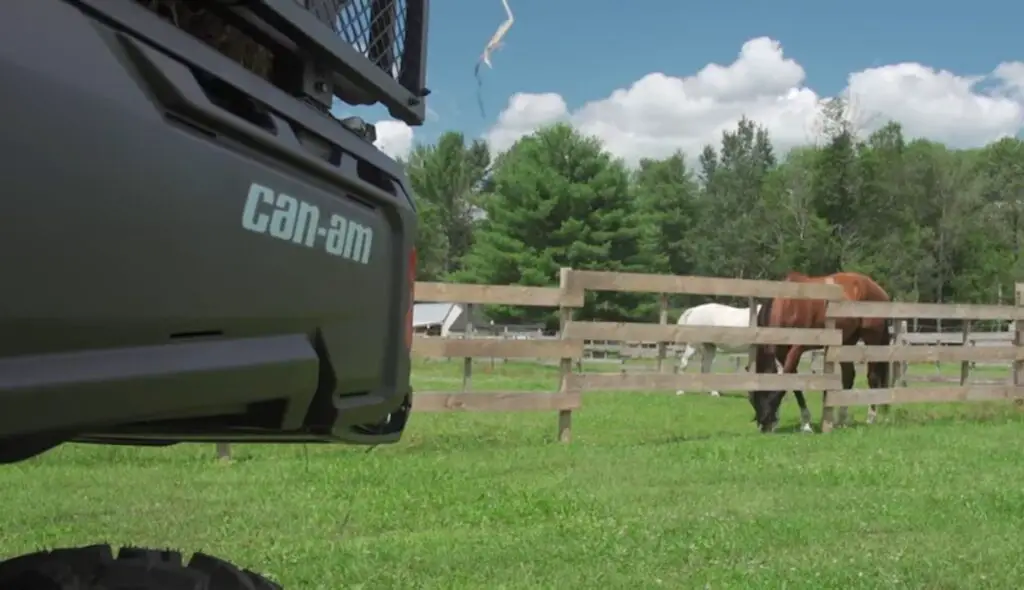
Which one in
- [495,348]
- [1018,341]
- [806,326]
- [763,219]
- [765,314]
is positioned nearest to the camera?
[495,348]

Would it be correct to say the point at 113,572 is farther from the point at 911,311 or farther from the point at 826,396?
the point at 911,311

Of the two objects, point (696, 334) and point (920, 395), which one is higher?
point (696, 334)

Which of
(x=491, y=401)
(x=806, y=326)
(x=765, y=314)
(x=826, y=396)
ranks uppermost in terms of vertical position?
(x=765, y=314)

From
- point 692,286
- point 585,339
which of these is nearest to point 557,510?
point 585,339

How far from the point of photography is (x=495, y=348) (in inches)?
286

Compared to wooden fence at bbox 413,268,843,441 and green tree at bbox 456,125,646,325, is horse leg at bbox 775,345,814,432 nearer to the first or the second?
wooden fence at bbox 413,268,843,441

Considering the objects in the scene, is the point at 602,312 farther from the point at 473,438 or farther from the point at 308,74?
the point at 308,74

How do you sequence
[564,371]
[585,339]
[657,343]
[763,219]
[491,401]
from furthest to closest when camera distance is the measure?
[763,219], [657,343], [585,339], [564,371], [491,401]

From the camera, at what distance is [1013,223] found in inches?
2058

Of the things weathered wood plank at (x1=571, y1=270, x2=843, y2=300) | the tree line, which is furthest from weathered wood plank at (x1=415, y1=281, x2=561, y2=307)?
the tree line

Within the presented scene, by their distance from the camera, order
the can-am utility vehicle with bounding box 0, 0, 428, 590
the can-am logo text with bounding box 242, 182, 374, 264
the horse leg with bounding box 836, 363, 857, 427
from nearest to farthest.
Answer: the can-am utility vehicle with bounding box 0, 0, 428, 590, the can-am logo text with bounding box 242, 182, 374, 264, the horse leg with bounding box 836, 363, 857, 427

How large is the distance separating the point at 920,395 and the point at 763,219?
45.1 meters

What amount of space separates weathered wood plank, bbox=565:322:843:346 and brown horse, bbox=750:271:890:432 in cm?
48

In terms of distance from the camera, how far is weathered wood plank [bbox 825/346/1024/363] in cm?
927
